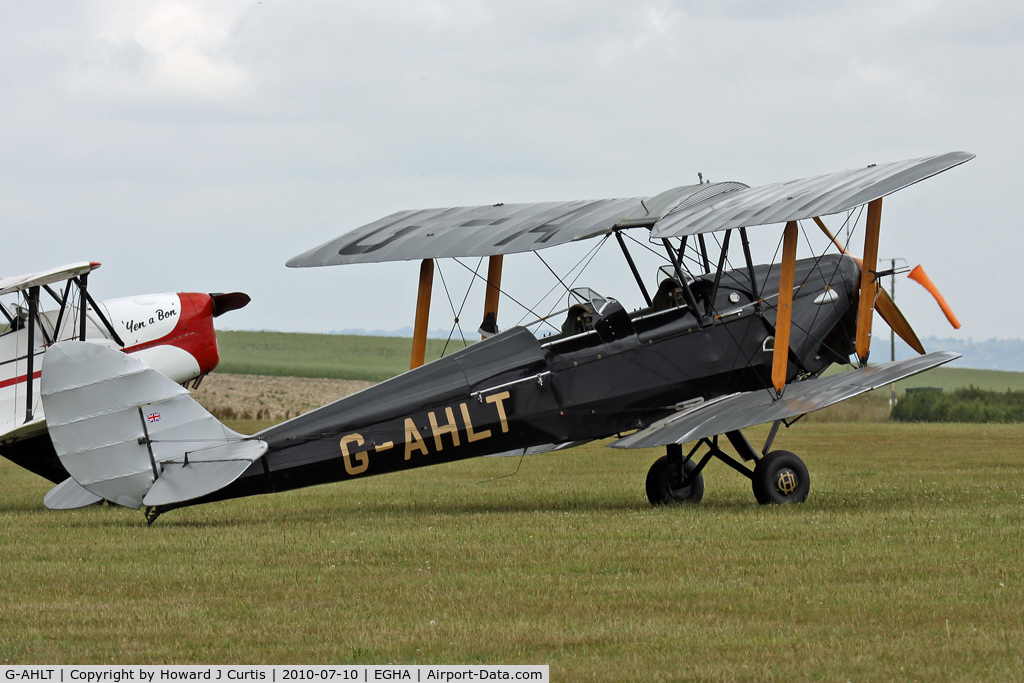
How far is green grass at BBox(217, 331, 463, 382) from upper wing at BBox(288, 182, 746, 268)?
51.6 meters

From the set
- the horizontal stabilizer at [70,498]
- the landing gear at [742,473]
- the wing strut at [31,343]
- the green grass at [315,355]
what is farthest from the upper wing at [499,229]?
the green grass at [315,355]

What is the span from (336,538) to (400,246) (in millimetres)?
3730

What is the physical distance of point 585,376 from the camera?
36.0 ft

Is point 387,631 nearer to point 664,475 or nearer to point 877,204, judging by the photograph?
point 664,475

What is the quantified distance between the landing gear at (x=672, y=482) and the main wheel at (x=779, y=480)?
85 centimetres

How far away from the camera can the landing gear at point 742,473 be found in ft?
35.8

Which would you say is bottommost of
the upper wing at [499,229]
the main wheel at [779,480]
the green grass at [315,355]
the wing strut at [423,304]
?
the main wheel at [779,480]

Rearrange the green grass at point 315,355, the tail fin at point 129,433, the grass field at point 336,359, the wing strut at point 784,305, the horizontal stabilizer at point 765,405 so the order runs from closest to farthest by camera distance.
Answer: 1. the tail fin at point 129,433
2. the horizontal stabilizer at point 765,405
3. the wing strut at point 784,305
4. the green grass at point 315,355
5. the grass field at point 336,359

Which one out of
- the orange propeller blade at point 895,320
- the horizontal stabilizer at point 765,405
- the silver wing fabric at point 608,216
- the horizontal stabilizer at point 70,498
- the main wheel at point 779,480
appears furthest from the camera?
the orange propeller blade at point 895,320

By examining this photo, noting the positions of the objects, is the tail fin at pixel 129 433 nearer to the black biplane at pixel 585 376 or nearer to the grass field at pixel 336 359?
the black biplane at pixel 585 376

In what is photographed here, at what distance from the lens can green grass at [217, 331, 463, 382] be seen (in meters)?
68.8

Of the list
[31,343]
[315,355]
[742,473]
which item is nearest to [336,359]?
[315,355]

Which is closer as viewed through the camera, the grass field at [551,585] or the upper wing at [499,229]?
the grass field at [551,585]

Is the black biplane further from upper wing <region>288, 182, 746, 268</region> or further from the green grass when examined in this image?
the green grass
